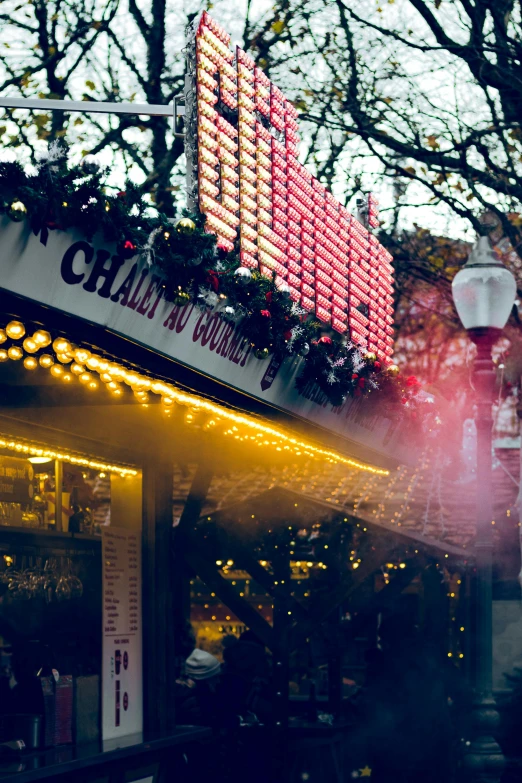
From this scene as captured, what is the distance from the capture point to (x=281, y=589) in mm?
10898

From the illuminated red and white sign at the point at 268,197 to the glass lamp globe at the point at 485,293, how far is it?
1.13 meters

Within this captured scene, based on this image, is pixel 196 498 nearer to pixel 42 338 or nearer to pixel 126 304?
pixel 42 338

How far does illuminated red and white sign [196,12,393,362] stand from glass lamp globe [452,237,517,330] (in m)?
1.13

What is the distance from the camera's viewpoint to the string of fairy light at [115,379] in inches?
213

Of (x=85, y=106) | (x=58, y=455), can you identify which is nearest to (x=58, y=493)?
(x=58, y=455)

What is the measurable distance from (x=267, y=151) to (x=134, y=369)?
2549 mm

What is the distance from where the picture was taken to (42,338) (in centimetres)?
530

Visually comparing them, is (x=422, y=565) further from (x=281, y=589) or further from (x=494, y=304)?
(x=494, y=304)

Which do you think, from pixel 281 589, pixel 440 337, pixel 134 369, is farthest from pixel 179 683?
pixel 440 337

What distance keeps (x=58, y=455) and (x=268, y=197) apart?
2.45 meters

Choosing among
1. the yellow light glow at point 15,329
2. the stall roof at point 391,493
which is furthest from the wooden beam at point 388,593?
the yellow light glow at point 15,329

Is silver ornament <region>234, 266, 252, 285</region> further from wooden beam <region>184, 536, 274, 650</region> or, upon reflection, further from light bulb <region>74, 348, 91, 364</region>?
wooden beam <region>184, 536, 274, 650</region>

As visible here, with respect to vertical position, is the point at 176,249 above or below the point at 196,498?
above

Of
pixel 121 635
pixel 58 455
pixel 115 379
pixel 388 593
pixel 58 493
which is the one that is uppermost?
pixel 115 379
